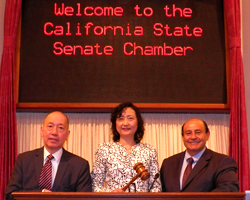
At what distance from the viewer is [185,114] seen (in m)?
5.26

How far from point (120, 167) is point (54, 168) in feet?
1.91

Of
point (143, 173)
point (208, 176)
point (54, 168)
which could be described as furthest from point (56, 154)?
point (208, 176)

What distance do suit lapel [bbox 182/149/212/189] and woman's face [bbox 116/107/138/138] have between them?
26.2 inches

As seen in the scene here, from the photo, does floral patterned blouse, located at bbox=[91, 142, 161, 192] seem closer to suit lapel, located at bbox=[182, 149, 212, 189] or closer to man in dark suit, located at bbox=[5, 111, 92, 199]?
man in dark suit, located at bbox=[5, 111, 92, 199]

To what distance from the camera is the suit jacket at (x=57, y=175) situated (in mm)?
3805

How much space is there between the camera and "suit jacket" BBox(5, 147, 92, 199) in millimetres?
3805

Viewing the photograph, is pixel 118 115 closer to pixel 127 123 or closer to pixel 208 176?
pixel 127 123

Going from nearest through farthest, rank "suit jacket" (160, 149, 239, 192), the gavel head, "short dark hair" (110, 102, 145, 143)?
the gavel head
"suit jacket" (160, 149, 239, 192)
"short dark hair" (110, 102, 145, 143)

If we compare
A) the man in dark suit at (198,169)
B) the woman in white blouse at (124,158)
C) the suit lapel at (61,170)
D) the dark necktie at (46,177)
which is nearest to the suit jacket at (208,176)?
the man in dark suit at (198,169)

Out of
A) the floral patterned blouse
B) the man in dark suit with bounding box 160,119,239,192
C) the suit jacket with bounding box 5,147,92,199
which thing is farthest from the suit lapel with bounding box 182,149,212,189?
the suit jacket with bounding box 5,147,92,199

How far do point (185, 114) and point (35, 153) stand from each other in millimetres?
1982

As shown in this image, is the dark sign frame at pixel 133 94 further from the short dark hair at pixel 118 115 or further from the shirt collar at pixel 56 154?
the shirt collar at pixel 56 154

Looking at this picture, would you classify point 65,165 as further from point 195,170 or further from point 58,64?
point 58,64

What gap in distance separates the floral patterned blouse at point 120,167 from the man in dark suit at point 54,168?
0.13 meters
